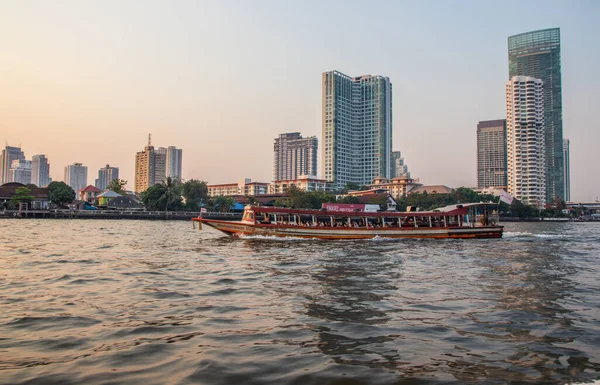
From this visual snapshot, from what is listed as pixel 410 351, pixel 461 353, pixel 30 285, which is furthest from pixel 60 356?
pixel 30 285

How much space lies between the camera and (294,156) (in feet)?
610

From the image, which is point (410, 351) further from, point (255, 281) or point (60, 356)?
point (255, 281)

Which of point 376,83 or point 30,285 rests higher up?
point 376,83

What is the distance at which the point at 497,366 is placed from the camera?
5.11 meters

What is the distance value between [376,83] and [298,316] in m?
162

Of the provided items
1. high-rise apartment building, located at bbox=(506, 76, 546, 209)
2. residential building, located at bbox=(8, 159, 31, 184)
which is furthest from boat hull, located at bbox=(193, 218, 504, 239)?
residential building, located at bbox=(8, 159, 31, 184)

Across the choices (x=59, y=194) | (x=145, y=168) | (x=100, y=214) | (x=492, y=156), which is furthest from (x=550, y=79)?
(x=59, y=194)

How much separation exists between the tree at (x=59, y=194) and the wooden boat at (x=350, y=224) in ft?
166

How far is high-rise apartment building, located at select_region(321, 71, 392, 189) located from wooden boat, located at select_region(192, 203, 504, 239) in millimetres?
122551

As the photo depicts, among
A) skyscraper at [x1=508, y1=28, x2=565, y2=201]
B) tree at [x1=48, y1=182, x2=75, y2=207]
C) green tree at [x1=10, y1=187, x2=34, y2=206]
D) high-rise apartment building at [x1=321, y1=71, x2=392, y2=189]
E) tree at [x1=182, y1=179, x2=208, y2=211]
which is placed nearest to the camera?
green tree at [x1=10, y1=187, x2=34, y2=206]

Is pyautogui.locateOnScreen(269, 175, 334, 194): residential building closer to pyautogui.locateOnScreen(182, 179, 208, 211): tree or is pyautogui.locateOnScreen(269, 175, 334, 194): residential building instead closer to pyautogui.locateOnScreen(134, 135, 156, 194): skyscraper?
pyautogui.locateOnScreen(182, 179, 208, 211): tree

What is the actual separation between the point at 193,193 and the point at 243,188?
66.1 m

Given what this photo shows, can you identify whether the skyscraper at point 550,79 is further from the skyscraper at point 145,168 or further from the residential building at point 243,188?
the skyscraper at point 145,168

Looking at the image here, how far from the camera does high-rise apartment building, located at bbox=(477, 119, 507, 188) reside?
18850 centimetres
